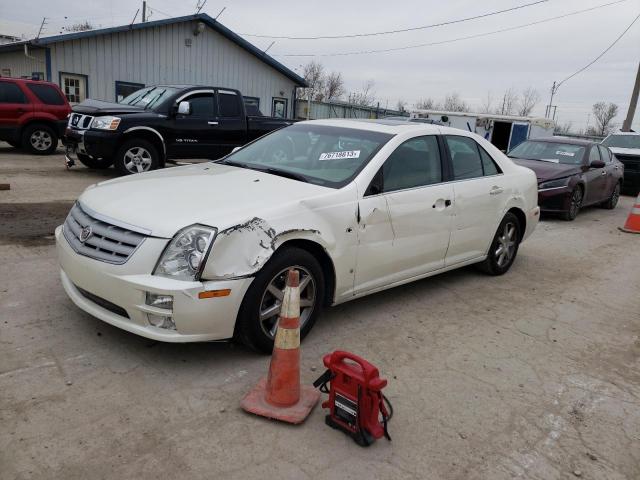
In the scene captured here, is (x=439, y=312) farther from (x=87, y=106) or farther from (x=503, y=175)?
(x=87, y=106)

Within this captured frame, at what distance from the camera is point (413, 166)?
459 cm

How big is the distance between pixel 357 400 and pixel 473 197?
9.74 feet

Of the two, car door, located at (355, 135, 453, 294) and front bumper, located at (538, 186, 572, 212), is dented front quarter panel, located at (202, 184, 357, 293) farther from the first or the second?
front bumper, located at (538, 186, 572, 212)

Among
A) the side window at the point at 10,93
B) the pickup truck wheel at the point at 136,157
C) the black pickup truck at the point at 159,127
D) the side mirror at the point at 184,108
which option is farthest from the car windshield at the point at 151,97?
the side window at the point at 10,93

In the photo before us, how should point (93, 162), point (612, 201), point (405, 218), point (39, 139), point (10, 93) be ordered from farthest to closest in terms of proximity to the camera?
point (39, 139)
point (10, 93)
point (612, 201)
point (93, 162)
point (405, 218)

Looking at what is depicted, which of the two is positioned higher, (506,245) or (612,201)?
(506,245)

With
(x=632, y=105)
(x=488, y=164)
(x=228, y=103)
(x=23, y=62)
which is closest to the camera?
(x=488, y=164)

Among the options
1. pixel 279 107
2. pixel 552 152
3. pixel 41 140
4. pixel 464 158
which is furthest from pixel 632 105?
pixel 41 140

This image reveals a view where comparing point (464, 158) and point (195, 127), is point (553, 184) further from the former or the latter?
point (195, 127)

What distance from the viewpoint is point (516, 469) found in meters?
2.70

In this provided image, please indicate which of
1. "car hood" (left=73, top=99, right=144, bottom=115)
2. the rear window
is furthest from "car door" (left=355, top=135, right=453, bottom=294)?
the rear window

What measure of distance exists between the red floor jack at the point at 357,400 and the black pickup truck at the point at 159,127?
26.6 feet

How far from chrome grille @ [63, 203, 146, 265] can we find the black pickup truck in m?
6.55

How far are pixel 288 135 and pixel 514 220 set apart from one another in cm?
274
